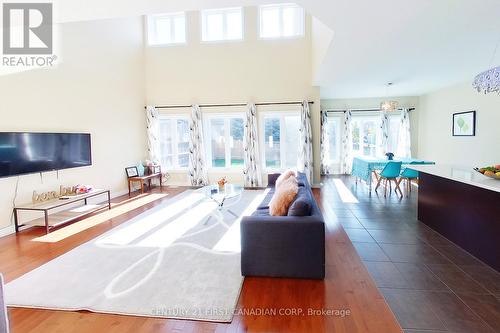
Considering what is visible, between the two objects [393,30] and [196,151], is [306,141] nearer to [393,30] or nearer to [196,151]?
[196,151]

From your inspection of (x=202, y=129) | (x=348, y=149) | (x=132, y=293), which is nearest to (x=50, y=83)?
(x=202, y=129)

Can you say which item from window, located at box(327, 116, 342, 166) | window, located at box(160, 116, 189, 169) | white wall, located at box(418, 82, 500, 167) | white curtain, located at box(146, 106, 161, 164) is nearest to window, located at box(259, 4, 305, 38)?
window, located at box(160, 116, 189, 169)

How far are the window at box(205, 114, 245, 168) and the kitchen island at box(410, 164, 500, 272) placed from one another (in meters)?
4.54

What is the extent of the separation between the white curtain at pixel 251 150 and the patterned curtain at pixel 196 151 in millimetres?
1170

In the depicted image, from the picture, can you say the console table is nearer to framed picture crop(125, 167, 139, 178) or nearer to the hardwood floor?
the hardwood floor

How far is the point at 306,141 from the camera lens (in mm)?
7078

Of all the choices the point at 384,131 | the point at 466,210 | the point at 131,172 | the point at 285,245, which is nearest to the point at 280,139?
the point at 384,131

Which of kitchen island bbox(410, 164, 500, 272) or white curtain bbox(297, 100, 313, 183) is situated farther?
white curtain bbox(297, 100, 313, 183)

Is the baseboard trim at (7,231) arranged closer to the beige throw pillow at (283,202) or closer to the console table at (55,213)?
the console table at (55,213)

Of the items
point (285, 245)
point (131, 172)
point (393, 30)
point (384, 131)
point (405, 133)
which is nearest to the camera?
point (285, 245)

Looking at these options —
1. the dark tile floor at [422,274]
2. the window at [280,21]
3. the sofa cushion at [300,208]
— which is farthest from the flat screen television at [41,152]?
the window at [280,21]

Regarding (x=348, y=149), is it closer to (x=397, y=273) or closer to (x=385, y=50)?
(x=385, y=50)

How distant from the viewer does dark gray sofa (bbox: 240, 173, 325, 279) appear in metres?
2.61

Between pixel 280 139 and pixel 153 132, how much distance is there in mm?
3461
